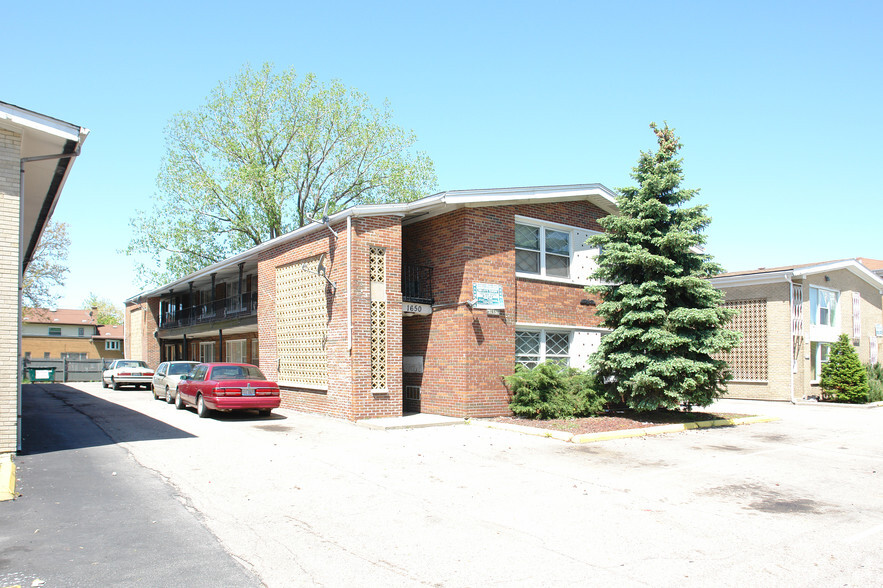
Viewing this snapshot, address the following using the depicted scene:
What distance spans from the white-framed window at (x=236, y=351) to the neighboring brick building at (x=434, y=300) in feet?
27.3

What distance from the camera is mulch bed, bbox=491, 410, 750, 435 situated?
13508 millimetres

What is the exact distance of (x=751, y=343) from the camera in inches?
908

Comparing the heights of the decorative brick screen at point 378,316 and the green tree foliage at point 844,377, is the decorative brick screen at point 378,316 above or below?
above

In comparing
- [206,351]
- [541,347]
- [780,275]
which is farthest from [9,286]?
[206,351]

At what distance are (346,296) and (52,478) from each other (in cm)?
779

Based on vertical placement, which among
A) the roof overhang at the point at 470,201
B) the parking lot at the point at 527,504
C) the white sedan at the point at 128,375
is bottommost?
the white sedan at the point at 128,375

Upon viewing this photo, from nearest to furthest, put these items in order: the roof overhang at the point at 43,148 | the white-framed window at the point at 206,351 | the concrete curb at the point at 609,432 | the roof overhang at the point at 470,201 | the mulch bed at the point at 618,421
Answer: the roof overhang at the point at 43,148 → the concrete curb at the point at 609,432 → the mulch bed at the point at 618,421 → the roof overhang at the point at 470,201 → the white-framed window at the point at 206,351

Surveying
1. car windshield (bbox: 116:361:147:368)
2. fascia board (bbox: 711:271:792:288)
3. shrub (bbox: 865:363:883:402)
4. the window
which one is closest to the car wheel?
the window

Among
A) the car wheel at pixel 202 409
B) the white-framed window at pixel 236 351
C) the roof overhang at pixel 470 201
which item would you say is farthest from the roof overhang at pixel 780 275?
the white-framed window at pixel 236 351

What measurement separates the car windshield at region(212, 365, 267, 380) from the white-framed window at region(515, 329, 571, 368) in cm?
732

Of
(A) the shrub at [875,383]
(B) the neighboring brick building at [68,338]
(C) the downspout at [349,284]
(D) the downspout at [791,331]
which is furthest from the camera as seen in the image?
(B) the neighboring brick building at [68,338]

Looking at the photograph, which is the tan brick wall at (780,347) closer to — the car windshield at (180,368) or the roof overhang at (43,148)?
the car windshield at (180,368)

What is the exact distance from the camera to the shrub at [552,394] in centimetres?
1473

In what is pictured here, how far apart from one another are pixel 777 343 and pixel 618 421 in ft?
36.8
